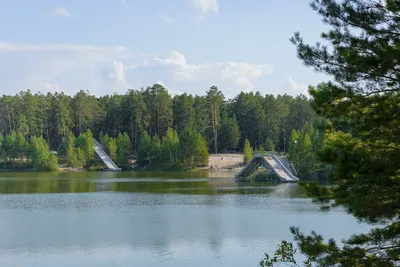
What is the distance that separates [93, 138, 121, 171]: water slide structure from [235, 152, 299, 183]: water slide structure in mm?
22919

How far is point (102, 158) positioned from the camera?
71.3 m

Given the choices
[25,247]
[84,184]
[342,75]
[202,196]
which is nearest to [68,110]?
[84,184]

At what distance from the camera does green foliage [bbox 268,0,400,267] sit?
7.94 metres

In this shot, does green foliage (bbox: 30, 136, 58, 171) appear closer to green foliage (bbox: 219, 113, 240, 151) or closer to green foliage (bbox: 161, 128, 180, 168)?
green foliage (bbox: 161, 128, 180, 168)

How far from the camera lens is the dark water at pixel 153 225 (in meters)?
18.5

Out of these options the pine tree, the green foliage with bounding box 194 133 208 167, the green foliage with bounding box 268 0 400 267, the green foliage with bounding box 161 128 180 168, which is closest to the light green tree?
the pine tree

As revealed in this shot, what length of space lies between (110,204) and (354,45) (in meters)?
25.6

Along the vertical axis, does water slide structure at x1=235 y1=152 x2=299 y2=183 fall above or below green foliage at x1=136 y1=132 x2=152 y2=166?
below

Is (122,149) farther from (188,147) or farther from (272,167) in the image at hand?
(272,167)

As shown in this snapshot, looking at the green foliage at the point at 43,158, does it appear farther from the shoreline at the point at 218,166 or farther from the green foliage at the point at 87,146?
the green foliage at the point at 87,146

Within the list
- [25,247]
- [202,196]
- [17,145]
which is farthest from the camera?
[17,145]

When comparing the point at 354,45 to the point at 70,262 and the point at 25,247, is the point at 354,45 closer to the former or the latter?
the point at 70,262

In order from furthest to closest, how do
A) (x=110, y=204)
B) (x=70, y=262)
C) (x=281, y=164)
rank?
(x=281, y=164)
(x=110, y=204)
(x=70, y=262)

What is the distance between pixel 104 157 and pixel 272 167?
94.2 ft
